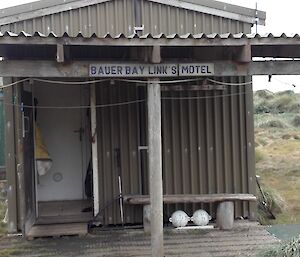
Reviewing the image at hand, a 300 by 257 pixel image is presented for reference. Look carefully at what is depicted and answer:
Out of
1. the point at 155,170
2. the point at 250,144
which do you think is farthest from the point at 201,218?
the point at 155,170

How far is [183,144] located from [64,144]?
2602 mm

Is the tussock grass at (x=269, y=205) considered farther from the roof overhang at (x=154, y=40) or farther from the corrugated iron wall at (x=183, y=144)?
the roof overhang at (x=154, y=40)

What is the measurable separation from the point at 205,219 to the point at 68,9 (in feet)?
13.1

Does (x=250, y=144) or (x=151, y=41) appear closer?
(x=151, y=41)

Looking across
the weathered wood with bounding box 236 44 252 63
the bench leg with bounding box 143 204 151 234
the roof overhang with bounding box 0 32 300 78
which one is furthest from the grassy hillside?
the weathered wood with bounding box 236 44 252 63

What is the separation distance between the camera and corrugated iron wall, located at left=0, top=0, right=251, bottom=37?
825cm

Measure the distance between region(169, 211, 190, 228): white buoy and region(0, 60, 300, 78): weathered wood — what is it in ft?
8.99

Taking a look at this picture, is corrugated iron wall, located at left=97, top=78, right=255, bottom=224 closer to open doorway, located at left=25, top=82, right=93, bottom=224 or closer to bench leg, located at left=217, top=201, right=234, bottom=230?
bench leg, located at left=217, top=201, right=234, bottom=230

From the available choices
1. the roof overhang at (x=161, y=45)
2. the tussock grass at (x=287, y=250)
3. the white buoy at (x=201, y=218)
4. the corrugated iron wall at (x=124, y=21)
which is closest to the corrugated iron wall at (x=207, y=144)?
the white buoy at (x=201, y=218)

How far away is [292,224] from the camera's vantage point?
8.66m

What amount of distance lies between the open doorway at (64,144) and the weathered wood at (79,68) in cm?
338

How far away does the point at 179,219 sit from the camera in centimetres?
805

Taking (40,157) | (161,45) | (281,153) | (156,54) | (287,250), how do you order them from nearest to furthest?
1. (287,250)
2. (161,45)
3. (156,54)
4. (40,157)
5. (281,153)

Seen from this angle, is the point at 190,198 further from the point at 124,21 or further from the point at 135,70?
the point at 124,21
